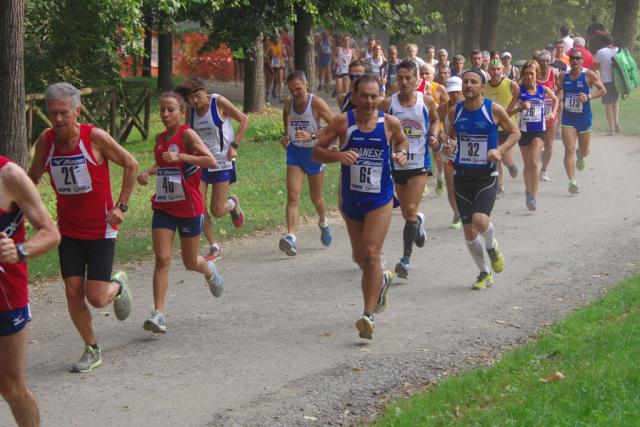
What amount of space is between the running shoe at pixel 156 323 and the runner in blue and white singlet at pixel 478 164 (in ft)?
10.1

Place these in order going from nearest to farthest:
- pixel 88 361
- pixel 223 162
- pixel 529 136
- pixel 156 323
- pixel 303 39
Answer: pixel 88 361, pixel 156 323, pixel 223 162, pixel 529 136, pixel 303 39

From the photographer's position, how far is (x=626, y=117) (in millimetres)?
28344

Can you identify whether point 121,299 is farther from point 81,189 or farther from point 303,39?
point 303,39

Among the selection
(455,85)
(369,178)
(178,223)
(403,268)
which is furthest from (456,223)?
(178,223)

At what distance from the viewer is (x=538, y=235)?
12977 millimetres

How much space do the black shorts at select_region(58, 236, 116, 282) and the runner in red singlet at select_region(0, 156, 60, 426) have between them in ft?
6.46

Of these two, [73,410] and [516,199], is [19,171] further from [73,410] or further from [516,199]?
[516,199]

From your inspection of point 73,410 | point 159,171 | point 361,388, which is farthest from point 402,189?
point 73,410

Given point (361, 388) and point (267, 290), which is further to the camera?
point (267, 290)

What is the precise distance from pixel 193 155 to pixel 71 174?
1.52 m

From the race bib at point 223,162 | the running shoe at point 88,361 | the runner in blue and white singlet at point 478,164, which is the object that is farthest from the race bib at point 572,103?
the running shoe at point 88,361

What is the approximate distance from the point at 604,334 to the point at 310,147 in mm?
4751

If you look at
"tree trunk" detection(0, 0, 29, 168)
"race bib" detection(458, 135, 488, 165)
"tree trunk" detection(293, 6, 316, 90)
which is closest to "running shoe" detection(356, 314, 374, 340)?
"race bib" detection(458, 135, 488, 165)

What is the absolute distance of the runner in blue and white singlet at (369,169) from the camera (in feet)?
27.6
